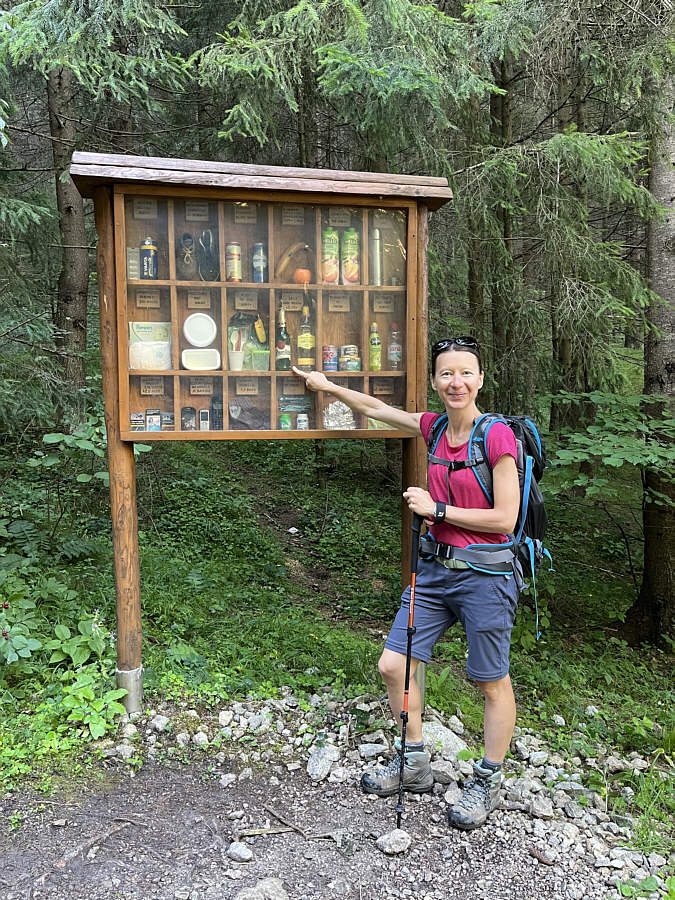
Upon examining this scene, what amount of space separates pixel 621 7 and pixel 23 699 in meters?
6.99

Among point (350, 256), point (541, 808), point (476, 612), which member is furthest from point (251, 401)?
point (541, 808)

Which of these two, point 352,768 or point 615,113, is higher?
point 615,113

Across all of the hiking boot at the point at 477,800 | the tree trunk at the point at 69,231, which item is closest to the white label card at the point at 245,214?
the hiking boot at the point at 477,800

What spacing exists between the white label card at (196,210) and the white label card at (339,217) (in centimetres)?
70

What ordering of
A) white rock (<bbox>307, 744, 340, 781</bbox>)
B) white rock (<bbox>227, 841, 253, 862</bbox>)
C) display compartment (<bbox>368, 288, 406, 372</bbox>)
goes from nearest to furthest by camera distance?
white rock (<bbox>227, 841, 253, 862</bbox>)
white rock (<bbox>307, 744, 340, 781</bbox>)
display compartment (<bbox>368, 288, 406, 372</bbox>)

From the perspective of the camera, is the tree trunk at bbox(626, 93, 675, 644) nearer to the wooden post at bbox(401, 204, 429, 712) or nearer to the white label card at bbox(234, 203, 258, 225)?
the wooden post at bbox(401, 204, 429, 712)

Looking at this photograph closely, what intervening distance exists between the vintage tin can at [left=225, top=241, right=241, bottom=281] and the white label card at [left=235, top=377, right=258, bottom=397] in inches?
22.5

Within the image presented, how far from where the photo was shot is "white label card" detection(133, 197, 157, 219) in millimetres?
3777

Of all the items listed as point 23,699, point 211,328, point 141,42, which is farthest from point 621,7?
point 23,699

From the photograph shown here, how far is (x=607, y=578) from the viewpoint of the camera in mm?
7906

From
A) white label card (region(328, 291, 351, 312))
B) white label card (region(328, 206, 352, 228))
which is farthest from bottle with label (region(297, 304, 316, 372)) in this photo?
white label card (region(328, 206, 352, 228))

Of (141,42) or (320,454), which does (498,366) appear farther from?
(141,42)

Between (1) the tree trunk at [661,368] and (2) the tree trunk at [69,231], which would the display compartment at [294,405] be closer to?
(1) the tree trunk at [661,368]

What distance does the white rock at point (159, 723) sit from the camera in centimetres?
395
